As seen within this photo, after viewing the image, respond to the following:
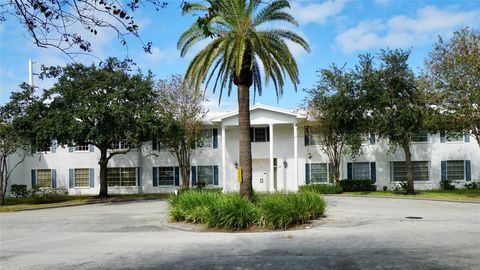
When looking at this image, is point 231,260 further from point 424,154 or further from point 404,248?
point 424,154

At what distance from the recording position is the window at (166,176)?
126 feet

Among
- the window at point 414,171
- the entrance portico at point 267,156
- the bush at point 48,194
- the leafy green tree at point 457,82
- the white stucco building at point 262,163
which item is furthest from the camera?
the entrance portico at point 267,156

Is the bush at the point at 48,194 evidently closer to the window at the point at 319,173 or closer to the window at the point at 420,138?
the window at the point at 319,173

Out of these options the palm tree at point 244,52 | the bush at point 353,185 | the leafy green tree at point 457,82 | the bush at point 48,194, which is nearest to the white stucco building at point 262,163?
the bush at point 48,194

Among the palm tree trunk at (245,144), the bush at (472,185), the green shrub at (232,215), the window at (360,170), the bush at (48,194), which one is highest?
the palm tree trunk at (245,144)

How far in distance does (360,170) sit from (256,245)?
25.5 meters

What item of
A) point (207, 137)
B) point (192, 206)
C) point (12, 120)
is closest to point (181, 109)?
point (207, 137)

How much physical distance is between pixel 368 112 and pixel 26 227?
71.8 ft

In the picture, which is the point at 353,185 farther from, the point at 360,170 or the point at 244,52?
the point at 244,52

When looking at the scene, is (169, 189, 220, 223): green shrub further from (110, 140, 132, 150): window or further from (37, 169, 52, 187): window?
(37, 169, 52, 187): window

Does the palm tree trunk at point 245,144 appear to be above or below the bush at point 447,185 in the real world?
above

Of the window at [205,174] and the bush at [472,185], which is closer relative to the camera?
the bush at [472,185]

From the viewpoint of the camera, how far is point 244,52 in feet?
61.9

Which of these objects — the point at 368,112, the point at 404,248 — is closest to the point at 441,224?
the point at 404,248
